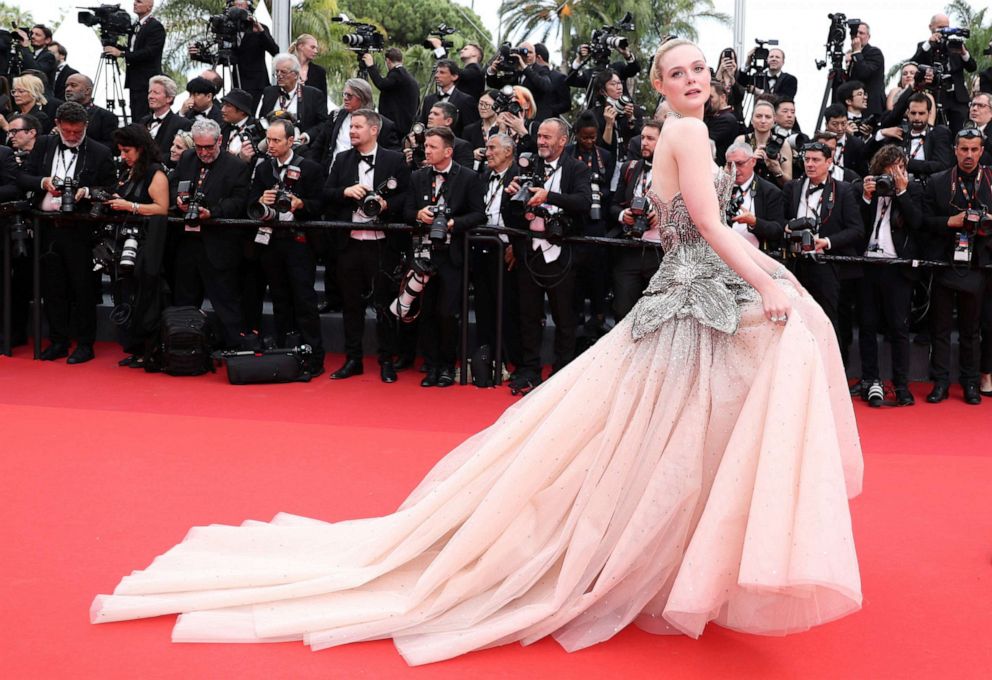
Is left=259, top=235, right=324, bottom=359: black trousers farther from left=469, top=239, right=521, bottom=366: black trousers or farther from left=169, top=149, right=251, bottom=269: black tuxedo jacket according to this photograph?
left=469, top=239, right=521, bottom=366: black trousers

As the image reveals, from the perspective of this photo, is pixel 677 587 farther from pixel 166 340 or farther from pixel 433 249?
pixel 166 340

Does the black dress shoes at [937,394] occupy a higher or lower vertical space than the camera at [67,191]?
lower

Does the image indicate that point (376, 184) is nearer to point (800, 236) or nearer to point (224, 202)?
point (224, 202)

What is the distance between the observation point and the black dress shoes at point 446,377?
7.21 metres

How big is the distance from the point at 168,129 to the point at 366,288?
2237 mm

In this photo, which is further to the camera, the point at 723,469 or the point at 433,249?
the point at 433,249

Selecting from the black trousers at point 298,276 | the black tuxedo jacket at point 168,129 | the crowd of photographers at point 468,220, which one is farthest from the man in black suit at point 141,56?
the black trousers at point 298,276

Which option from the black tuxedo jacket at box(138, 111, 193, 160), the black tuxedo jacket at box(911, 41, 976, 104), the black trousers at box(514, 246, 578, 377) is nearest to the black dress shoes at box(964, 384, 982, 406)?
the black trousers at box(514, 246, 578, 377)

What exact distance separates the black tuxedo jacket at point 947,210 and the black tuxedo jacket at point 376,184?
3.23 m

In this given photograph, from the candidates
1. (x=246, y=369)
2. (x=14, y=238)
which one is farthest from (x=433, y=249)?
(x=14, y=238)

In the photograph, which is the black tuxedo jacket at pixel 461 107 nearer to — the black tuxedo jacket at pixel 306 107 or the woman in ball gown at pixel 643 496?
the black tuxedo jacket at pixel 306 107

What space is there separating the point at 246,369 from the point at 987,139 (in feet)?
17.4

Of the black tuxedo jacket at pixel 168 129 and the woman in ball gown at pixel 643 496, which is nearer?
the woman in ball gown at pixel 643 496

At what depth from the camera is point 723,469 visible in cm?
291
